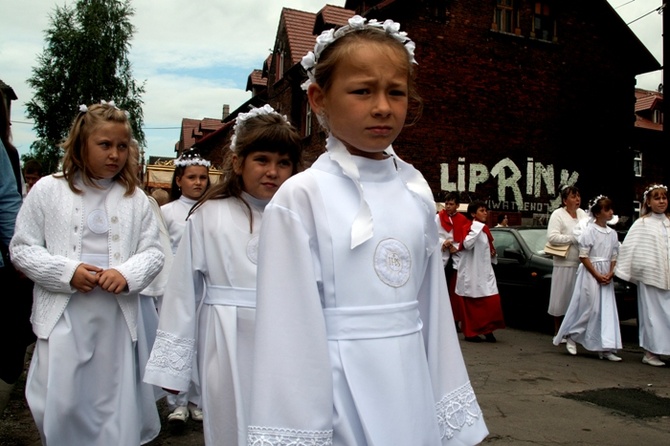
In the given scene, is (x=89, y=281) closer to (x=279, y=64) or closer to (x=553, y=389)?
(x=553, y=389)

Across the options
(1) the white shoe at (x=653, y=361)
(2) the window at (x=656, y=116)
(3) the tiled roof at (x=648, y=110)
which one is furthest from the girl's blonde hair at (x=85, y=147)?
(2) the window at (x=656, y=116)

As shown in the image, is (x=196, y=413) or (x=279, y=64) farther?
(x=279, y=64)

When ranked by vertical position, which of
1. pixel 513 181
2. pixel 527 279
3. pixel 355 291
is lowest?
pixel 527 279

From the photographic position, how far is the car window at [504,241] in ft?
39.1

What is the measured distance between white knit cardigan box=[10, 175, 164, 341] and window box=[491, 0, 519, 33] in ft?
76.5

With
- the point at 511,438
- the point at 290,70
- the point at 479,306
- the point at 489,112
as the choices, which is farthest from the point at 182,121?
the point at 511,438

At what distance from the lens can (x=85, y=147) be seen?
389cm

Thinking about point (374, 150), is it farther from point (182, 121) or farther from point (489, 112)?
point (182, 121)

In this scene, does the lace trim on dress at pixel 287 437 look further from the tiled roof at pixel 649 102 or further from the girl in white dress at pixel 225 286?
the tiled roof at pixel 649 102

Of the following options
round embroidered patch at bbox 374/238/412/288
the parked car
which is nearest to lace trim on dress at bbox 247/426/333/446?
round embroidered patch at bbox 374/238/412/288

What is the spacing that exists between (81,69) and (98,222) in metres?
34.6

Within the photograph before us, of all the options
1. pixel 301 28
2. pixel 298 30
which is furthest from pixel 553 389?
pixel 301 28

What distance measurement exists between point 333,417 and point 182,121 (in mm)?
65235

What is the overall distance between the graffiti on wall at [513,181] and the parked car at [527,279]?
11.8 meters
